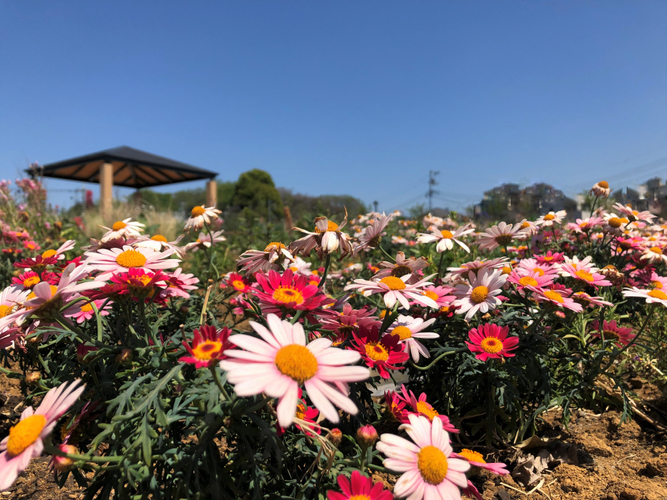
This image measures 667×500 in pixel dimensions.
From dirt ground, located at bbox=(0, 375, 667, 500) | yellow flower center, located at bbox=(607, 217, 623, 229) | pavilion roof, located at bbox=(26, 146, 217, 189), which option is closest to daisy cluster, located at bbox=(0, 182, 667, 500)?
dirt ground, located at bbox=(0, 375, 667, 500)

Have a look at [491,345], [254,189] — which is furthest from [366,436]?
[254,189]

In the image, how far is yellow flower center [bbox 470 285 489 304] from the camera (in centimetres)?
118

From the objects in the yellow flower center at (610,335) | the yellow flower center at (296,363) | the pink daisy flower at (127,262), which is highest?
the pink daisy flower at (127,262)

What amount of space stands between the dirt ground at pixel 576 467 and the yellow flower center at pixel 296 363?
928 millimetres

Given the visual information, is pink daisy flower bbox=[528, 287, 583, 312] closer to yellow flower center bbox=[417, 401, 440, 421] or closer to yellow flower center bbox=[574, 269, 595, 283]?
yellow flower center bbox=[574, 269, 595, 283]

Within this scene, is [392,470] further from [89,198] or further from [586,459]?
[89,198]

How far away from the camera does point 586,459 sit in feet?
4.91

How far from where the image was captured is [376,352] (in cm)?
96

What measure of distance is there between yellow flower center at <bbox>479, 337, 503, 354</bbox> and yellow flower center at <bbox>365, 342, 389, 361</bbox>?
34 centimetres

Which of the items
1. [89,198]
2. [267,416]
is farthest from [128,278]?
[89,198]

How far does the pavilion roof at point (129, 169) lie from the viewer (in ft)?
38.9

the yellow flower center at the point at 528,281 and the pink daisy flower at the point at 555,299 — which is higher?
the yellow flower center at the point at 528,281

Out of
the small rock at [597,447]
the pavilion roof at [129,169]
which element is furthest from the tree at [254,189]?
the small rock at [597,447]

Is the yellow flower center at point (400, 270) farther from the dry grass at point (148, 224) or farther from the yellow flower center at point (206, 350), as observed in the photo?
the dry grass at point (148, 224)
